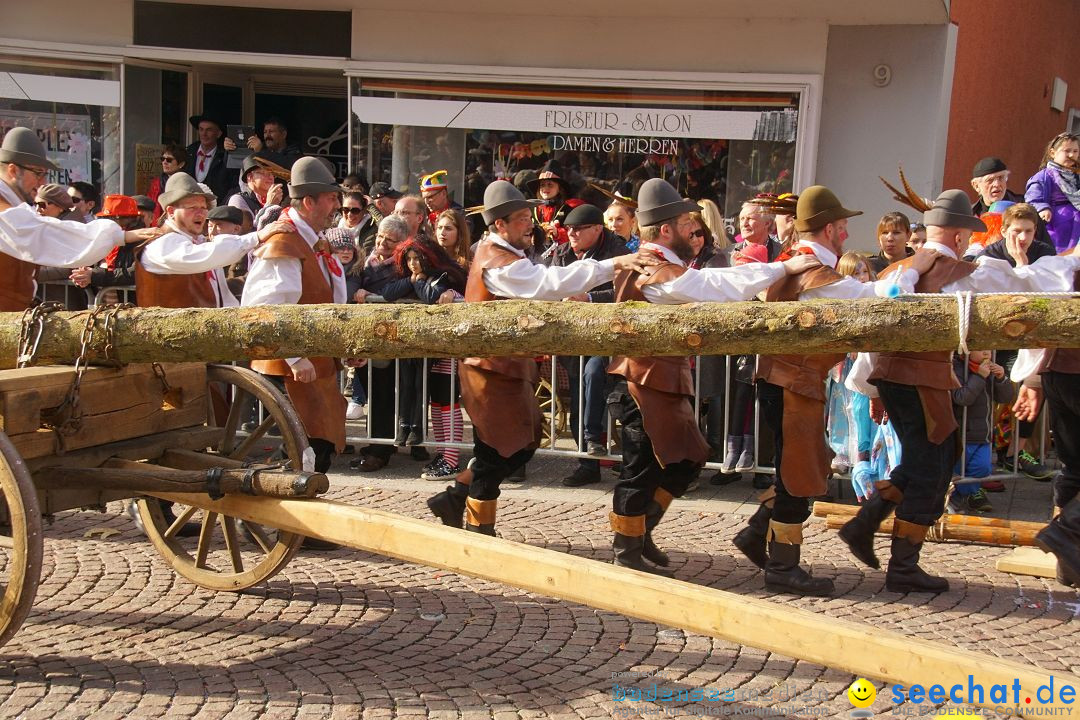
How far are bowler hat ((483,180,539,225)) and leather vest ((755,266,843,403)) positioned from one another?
128cm

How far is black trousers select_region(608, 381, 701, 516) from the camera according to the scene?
5777 millimetres

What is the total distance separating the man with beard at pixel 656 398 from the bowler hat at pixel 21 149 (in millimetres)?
3326

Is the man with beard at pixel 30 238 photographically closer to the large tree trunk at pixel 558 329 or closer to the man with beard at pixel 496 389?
the large tree trunk at pixel 558 329

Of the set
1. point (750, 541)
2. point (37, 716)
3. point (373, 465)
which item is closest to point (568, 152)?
point (373, 465)

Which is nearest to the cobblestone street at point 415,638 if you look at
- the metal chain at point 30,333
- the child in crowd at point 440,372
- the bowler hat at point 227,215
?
the metal chain at point 30,333

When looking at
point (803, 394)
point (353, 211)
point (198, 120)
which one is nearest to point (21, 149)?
point (353, 211)

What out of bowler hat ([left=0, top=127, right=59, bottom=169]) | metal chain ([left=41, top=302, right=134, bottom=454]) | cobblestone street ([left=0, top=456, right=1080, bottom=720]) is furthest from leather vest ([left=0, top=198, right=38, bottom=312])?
metal chain ([left=41, top=302, right=134, bottom=454])

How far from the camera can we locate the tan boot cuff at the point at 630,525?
19.0 ft

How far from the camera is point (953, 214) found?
571 centimetres

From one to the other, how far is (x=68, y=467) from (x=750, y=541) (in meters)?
3.20

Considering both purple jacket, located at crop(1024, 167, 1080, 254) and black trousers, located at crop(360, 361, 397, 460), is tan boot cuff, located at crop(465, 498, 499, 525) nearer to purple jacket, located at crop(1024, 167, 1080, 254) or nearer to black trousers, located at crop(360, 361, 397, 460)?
black trousers, located at crop(360, 361, 397, 460)

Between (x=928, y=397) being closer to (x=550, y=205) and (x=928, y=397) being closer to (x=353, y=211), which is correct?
(x=550, y=205)

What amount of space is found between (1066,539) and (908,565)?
775 millimetres

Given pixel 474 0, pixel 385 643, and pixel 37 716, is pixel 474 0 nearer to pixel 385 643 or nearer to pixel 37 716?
pixel 385 643
